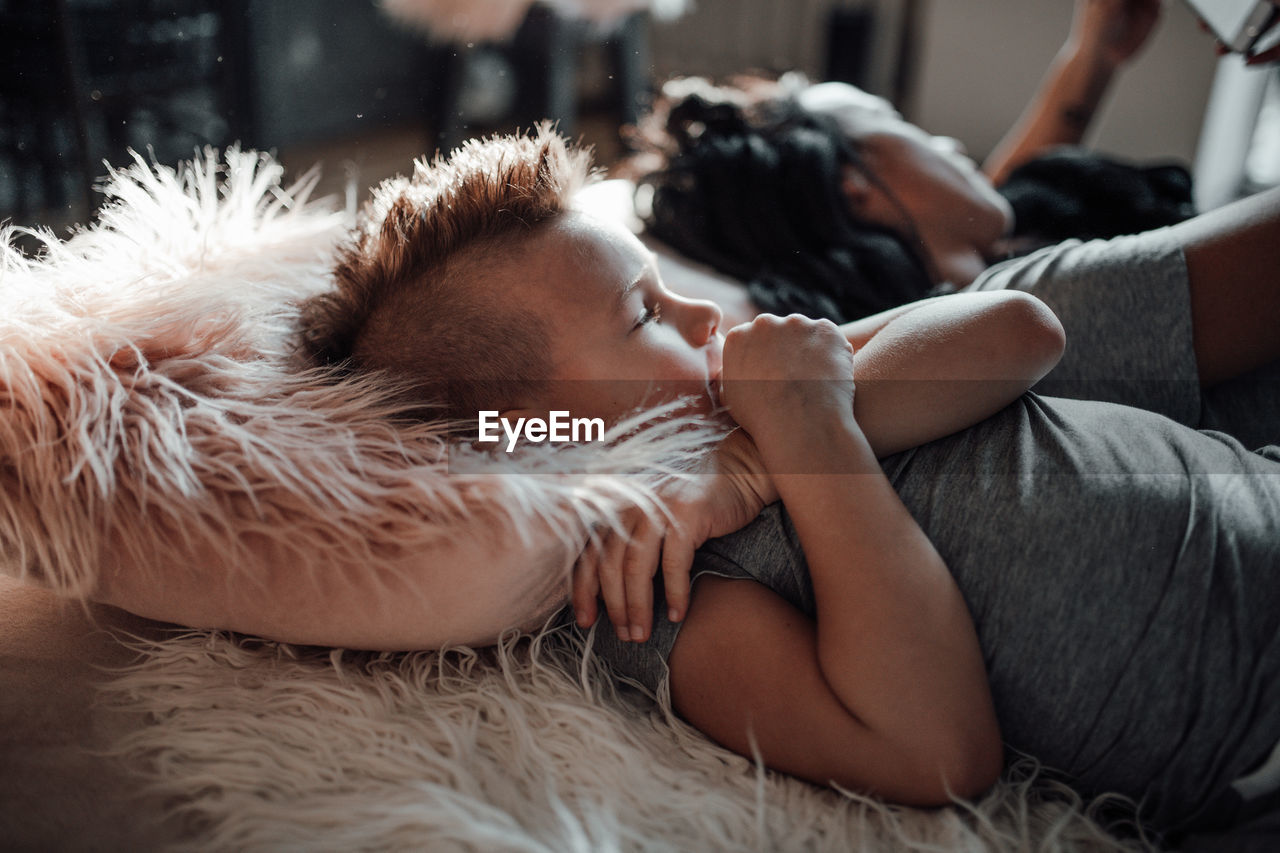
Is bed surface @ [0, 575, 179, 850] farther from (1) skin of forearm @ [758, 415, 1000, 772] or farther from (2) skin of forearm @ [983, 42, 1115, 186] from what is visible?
(2) skin of forearm @ [983, 42, 1115, 186]

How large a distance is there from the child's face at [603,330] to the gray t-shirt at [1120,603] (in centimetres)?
17

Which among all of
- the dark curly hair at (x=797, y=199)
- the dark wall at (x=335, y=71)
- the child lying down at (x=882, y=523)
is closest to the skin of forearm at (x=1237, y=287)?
the child lying down at (x=882, y=523)

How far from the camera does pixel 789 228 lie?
1059mm

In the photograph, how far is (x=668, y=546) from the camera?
57cm

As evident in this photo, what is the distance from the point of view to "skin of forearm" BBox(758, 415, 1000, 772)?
1.68 ft

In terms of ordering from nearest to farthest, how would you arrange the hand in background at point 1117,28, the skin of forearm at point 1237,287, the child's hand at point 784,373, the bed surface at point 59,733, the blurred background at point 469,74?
the bed surface at point 59,733
the child's hand at point 784,373
the skin of forearm at point 1237,287
the blurred background at point 469,74
the hand in background at point 1117,28

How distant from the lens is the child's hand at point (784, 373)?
59 centimetres

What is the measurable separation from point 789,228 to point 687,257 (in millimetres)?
135

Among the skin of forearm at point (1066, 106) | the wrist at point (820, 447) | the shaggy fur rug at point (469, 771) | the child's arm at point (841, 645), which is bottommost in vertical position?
the shaggy fur rug at point (469, 771)

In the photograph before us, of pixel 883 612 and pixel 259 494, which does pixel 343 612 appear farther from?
pixel 883 612

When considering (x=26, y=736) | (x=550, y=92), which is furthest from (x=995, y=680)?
(x=550, y=92)

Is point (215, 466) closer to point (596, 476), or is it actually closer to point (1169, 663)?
point (596, 476)

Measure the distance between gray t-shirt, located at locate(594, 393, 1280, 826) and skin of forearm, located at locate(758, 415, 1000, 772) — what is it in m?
0.04

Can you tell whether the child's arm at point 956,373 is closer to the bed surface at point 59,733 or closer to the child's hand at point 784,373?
the child's hand at point 784,373
